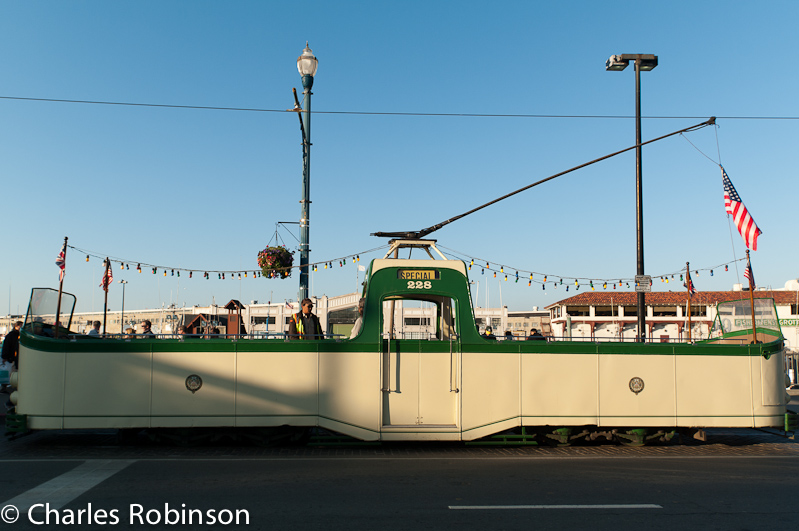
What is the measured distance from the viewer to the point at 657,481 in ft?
Result: 24.5

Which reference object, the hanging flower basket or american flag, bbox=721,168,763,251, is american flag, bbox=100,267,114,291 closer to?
the hanging flower basket

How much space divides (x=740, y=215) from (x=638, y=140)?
12.6 ft

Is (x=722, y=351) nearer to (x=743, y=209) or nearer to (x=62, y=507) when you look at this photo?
(x=743, y=209)

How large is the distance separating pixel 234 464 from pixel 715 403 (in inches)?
291

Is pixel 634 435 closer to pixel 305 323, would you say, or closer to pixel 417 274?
pixel 417 274

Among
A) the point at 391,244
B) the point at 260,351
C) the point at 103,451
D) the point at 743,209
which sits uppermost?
the point at 743,209

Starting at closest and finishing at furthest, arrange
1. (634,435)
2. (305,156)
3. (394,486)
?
1. (394,486)
2. (634,435)
3. (305,156)

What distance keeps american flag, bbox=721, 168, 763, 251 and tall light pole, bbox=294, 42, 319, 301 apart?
886cm

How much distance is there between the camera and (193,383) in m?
9.16

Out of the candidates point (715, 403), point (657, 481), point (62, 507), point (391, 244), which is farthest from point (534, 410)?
point (62, 507)

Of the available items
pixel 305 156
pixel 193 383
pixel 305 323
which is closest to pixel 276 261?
pixel 305 156

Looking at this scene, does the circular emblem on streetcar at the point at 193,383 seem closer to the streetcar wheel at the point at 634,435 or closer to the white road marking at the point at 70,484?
the white road marking at the point at 70,484

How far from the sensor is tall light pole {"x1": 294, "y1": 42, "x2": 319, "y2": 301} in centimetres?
1370

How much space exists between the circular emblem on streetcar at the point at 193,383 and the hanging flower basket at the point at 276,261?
6.64m
